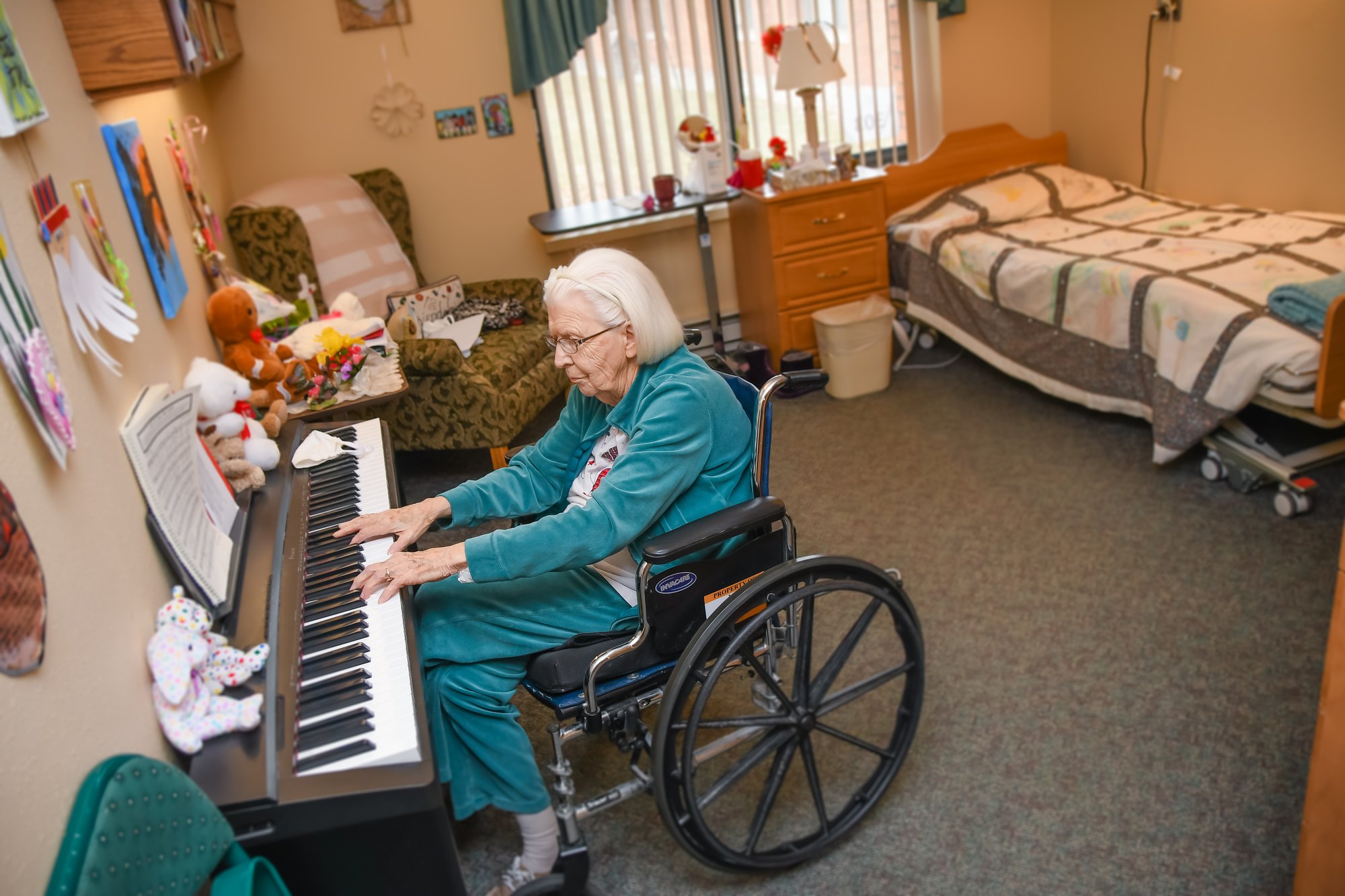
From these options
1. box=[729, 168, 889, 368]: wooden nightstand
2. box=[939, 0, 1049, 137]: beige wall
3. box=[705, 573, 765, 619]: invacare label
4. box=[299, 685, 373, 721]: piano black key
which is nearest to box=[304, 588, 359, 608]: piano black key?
box=[299, 685, 373, 721]: piano black key

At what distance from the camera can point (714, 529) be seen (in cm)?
149

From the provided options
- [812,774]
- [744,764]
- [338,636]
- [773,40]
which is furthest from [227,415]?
[773,40]

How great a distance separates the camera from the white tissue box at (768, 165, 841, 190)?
12.7 ft

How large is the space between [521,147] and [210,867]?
144 inches

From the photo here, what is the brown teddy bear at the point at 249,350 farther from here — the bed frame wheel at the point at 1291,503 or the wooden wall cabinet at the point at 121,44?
the bed frame wheel at the point at 1291,503

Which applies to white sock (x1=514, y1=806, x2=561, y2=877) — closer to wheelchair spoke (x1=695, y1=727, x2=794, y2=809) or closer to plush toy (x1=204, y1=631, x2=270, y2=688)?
wheelchair spoke (x1=695, y1=727, x2=794, y2=809)

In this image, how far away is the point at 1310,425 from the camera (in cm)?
304

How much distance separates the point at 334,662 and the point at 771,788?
748mm

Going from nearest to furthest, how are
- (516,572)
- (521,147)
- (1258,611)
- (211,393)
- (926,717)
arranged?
(516,572)
(211,393)
(926,717)
(1258,611)
(521,147)

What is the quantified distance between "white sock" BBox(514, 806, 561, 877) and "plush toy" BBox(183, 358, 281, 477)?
34.2 inches

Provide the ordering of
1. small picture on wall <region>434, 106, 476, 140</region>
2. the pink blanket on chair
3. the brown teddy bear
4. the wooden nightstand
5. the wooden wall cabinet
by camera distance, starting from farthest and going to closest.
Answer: small picture on wall <region>434, 106, 476, 140</region> < the wooden nightstand < the pink blanket on chair < the brown teddy bear < the wooden wall cabinet

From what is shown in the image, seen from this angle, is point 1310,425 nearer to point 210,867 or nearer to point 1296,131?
point 1296,131

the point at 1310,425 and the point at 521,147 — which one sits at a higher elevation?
the point at 521,147

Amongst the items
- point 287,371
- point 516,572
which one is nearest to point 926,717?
point 516,572
